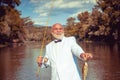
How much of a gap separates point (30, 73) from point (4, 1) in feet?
168

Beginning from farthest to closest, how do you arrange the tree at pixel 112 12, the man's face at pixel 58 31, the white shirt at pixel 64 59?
the tree at pixel 112 12 < the man's face at pixel 58 31 < the white shirt at pixel 64 59

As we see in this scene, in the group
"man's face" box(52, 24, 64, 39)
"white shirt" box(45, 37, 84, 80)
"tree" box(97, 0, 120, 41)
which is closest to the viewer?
"white shirt" box(45, 37, 84, 80)

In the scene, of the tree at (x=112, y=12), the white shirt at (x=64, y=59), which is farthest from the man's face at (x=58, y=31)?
the tree at (x=112, y=12)

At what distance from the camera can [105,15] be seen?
84062mm

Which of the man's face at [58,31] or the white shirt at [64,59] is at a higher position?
the man's face at [58,31]

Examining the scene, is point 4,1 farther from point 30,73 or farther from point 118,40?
point 30,73

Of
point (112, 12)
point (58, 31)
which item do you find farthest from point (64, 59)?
point (112, 12)

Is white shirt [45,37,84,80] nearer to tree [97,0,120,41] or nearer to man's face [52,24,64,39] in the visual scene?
man's face [52,24,64,39]

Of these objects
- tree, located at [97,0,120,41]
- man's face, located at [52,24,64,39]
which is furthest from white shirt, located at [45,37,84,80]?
tree, located at [97,0,120,41]

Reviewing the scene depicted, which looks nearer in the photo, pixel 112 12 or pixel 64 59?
pixel 64 59

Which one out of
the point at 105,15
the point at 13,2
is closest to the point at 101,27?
the point at 105,15

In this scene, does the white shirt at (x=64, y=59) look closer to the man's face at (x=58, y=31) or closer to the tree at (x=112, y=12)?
the man's face at (x=58, y=31)

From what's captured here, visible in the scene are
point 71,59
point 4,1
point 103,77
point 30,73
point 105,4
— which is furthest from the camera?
point 105,4

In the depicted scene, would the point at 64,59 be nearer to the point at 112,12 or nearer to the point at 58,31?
the point at 58,31
